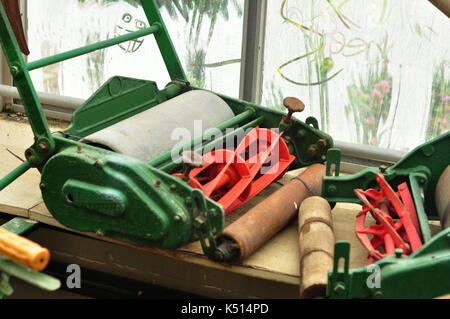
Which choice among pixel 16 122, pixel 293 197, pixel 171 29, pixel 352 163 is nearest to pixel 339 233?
pixel 293 197

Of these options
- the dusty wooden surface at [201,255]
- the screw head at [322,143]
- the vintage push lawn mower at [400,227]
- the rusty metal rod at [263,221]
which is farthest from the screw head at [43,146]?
the screw head at [322,143]

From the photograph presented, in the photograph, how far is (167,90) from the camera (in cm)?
300

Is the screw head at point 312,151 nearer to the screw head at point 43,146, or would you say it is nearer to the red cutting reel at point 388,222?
the red cutting reel at point 388,222

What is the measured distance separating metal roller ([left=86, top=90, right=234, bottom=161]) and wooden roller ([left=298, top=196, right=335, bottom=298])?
0.56m

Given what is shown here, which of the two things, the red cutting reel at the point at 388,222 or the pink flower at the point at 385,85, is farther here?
the pink flower at the point at 385,85

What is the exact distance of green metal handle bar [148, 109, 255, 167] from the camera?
2.43m

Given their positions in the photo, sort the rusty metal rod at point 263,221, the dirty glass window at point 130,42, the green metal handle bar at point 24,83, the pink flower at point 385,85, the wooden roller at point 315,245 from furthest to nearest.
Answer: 1. the dirty glass window at point 130,42
2. the pink flower at point 385,85
3. the green metal handle bar at point 24,83
4. the rusty metal rod at point 263,221
5. the wooden roller at point 315,245

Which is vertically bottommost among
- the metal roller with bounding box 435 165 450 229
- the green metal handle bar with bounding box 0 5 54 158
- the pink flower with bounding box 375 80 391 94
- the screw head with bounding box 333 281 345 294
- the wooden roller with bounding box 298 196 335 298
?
the screw head with bounding box 333 281 345 294

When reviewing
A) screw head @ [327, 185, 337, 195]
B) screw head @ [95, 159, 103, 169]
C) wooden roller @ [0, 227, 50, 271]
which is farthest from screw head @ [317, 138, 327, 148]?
wooden roller @ [0, 227, 50, 271]

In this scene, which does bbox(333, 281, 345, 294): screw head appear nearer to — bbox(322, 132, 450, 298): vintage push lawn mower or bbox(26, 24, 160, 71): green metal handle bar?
bbox(322, 132, 450, 298): vintage push lawn mower

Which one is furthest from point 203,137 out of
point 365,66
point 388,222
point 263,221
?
point 365,66

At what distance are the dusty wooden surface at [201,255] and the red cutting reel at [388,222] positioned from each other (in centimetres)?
12

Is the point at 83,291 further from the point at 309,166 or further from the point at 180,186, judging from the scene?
the point at 309,166

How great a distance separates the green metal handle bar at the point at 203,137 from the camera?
243cm
